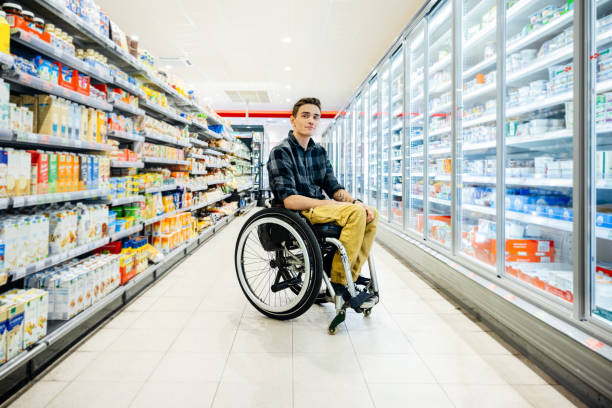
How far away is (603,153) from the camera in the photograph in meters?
1.78

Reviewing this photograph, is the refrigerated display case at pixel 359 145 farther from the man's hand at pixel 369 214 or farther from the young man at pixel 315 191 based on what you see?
the man's hand at pixel 369 214

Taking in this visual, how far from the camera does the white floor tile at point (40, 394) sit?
4.70 feet

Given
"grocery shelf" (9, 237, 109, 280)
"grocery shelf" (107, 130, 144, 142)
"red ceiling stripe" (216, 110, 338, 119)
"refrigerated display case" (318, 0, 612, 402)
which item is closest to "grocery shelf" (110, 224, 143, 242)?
"grocery shelf" (9, 237, 109, 280)

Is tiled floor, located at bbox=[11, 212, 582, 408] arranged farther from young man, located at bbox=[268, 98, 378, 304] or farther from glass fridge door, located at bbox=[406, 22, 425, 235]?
glass fridge door, located at bbox=[406, 22, 425, 235]

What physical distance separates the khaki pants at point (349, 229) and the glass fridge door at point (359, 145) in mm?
5427

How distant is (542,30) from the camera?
2.28 meters

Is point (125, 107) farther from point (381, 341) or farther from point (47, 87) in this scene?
point (381, 341)

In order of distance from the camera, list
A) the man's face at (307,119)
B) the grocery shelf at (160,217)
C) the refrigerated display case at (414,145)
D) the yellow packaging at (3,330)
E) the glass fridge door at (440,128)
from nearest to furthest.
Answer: the yellow packaging at (3,330) < the man's face at (307,119) < the grocery shelf at (160,217) < the glass fridge door at (440,128) < the refrigerated display case at (414,145)

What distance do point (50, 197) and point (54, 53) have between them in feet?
2.50

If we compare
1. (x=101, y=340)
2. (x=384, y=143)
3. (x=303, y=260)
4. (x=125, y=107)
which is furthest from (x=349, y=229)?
(x=384, y=143)

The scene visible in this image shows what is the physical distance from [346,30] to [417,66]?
2.07m

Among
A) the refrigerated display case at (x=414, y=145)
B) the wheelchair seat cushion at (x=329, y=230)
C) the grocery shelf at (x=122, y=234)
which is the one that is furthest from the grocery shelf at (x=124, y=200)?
the refrigerated display case at (x=414, y=145)

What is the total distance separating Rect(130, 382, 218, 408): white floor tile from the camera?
1.44m

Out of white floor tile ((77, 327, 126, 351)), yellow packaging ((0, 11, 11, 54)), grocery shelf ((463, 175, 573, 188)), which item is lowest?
white floor tile ((77, 327, 126, 351))
